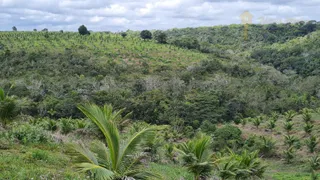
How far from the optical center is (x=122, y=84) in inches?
2016

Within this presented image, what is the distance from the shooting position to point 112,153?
6.89m

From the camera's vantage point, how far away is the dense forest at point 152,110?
786 cm

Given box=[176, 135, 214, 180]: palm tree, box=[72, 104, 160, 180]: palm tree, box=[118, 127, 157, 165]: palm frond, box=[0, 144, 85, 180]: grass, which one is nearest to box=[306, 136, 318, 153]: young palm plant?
box=[176, 135, 214, 180]: palm tree

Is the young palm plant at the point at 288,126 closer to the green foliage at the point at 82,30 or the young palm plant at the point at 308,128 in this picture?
the young palm plant at the point at 308,128

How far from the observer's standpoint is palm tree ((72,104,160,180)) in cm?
657

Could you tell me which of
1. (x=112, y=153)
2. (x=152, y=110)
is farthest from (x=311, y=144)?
(x=112, y=153)

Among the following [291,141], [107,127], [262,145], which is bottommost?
[262,145]

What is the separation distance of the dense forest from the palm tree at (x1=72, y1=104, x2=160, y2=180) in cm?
2

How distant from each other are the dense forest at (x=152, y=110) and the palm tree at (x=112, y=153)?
0.02 m

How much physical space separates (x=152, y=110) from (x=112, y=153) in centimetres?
3707

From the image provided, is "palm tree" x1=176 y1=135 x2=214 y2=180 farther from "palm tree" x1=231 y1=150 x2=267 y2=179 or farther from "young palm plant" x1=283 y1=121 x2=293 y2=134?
"young palm plant" x1=283 y1=121 x2=293 y2=134

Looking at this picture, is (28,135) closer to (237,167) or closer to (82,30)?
(237,167)

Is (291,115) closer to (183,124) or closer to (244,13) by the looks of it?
(183,124)

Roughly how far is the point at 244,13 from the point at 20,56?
42983 millimetres
